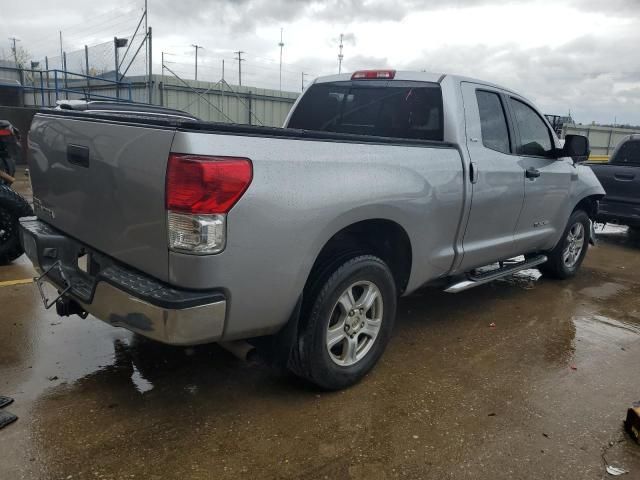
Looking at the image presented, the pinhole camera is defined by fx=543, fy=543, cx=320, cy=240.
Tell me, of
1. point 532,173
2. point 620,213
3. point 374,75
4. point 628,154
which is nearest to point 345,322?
point 374,75

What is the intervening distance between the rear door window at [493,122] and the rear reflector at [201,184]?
96.7 inches

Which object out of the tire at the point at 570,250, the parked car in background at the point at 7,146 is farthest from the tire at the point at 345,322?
the parked car in background at the point at 7,146

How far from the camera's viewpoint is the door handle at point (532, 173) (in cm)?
456

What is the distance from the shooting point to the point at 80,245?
3.03 meters

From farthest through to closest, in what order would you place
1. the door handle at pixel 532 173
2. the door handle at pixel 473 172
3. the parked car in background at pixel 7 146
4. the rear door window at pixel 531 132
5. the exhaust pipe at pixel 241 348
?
1. the parked car in background at pixel 7 146
2. the rear door window at pixel 531 132
3. the door handle at pixel 532 173
4. the door handle at pixel 473 172
5. the exhaust pipe at pixel 241 348

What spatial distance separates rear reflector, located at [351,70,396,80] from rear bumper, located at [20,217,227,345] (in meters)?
2.61

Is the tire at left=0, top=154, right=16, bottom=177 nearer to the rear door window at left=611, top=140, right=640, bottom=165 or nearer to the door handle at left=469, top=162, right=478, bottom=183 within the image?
the door handle at left=469, top=162, right=478, bottom=183

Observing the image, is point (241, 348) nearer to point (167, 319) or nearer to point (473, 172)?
point (167, 319)

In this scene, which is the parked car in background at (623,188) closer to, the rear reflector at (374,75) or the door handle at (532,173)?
the door handle at (532,173)

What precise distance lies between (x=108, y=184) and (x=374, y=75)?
8.20ft

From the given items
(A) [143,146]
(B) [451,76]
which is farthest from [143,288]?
(B) [451,76]

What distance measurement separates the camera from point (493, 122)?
435 cm

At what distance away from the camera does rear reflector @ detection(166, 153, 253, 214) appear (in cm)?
230

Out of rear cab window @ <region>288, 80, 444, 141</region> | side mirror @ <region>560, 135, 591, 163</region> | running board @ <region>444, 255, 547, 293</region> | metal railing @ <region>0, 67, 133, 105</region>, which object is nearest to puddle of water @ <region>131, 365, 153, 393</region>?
running board @ <region>444, 255, 547, 293</region>
